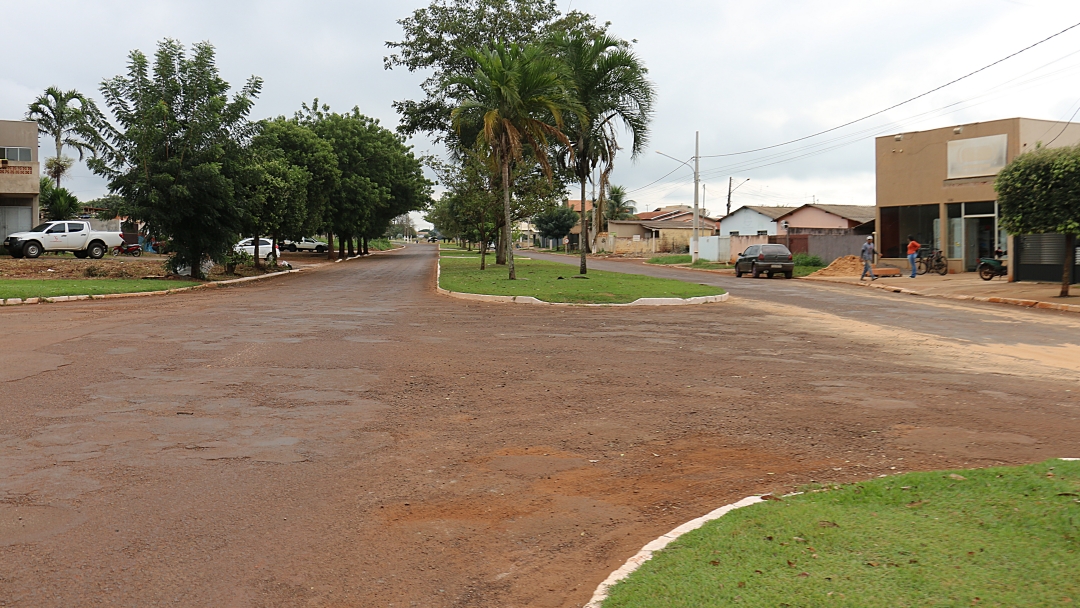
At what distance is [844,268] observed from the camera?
36.5 m

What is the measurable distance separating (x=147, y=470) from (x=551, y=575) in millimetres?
3283

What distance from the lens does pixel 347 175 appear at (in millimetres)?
49938

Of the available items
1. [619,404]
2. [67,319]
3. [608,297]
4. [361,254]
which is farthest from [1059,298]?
[361,254]

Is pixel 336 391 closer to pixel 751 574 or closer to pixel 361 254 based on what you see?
pixel 751 574

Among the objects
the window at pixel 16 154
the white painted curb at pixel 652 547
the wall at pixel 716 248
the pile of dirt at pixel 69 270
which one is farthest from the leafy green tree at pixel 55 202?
the white painted curb at pixel 652 547

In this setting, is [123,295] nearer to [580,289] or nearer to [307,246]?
[580,289]

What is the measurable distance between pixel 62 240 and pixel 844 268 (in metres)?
35.5

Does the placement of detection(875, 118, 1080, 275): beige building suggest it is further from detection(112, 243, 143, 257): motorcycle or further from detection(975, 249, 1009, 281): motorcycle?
detection(112, 243, 143, 257): motorcycle

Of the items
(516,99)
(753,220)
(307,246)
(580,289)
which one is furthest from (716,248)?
(307,246)

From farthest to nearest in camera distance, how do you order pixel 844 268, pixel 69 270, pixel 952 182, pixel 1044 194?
pixel 844 268
pixel 952 182
pixel 69 270
pixel 1044 194

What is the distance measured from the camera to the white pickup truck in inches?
1350

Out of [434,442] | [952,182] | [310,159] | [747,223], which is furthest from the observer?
[747,223]

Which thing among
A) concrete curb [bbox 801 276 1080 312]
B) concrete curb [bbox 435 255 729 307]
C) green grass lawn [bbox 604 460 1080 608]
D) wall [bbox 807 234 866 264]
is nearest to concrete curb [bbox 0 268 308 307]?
concrete curb [bbox 435 255 729 307]

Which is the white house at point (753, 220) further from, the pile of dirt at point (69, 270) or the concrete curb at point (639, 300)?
the pile of dirt at point (69, 270)
